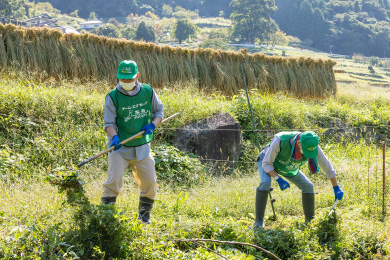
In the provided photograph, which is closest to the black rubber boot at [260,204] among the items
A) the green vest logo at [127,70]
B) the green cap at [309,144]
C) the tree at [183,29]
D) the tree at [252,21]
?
the green cap at [309,144]

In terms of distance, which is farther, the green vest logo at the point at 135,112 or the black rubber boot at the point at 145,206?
the black rubber boot at the point at 145,206

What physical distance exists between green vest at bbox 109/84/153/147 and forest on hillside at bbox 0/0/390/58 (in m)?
68.5

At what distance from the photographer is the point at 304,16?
88.4 metres

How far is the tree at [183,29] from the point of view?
2859 inches

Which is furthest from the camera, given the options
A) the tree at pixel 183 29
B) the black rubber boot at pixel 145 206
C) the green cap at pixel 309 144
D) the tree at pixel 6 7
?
the tree at pixel 183 29

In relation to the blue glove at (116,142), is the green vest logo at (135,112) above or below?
above

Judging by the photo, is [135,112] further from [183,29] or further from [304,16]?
[304,16]

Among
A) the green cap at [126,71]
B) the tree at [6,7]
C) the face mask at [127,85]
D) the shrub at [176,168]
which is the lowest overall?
the shrub at [176,168]

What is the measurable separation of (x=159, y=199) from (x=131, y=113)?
4.59 ft

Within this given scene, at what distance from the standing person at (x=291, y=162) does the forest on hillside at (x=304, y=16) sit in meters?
68.2

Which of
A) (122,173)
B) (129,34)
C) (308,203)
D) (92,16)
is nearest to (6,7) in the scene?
(129,34)

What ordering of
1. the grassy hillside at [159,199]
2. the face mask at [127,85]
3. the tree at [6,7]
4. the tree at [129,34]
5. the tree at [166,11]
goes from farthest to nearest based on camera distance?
the tree at [166,11], the tree at [129,34], the tree at [6,7], the face mask at [127,85], the grassy hillside at [159,199]

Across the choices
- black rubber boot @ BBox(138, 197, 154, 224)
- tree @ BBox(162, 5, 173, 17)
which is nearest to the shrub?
black rubber boot @ BBox(138, 197, 154, 224)

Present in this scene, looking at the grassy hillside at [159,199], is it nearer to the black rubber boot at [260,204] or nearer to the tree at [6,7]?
the black rubber boot at [260,204]
